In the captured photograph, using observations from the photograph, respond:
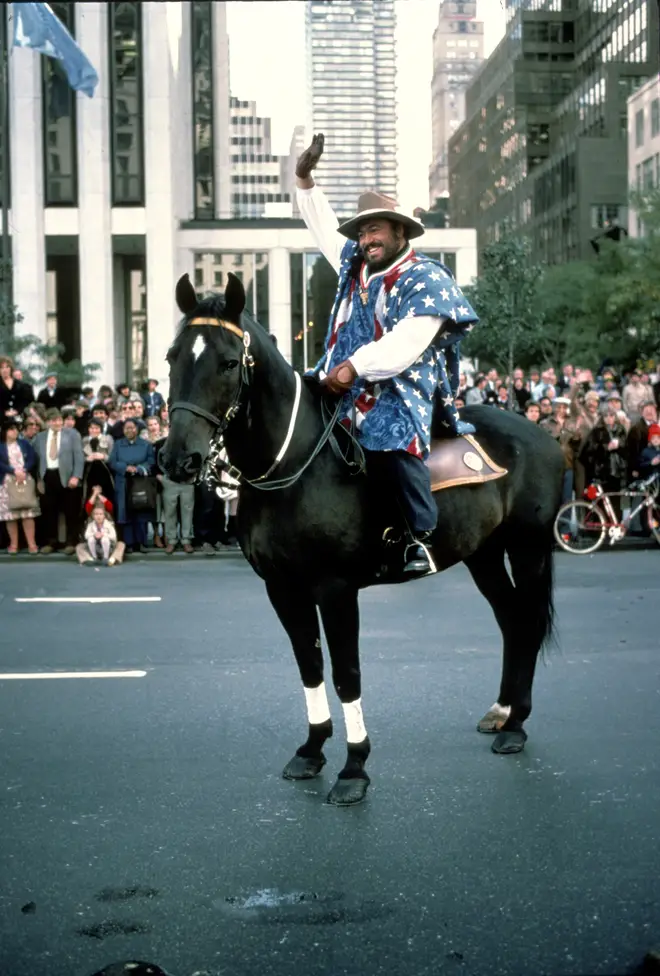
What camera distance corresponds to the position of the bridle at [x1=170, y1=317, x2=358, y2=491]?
556 centimetres

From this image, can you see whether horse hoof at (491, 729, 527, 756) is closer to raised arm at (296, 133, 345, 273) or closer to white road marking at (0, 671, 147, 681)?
raised arm at (296, 133, 345, 273)

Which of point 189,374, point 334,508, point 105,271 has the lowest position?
point 334,508

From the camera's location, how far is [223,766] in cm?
657

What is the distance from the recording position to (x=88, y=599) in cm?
1351

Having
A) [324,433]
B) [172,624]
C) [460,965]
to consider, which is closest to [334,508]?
[324,433]

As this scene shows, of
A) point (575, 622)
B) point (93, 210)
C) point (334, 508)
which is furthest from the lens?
point (93, 210)

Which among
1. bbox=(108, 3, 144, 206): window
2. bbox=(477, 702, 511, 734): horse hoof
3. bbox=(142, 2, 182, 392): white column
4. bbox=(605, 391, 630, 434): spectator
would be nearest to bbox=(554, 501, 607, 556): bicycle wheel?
bbox=(605, 391, 630, 434): spectator

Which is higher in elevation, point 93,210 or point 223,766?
point 93,210

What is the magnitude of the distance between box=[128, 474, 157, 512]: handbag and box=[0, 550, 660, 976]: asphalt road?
800cm

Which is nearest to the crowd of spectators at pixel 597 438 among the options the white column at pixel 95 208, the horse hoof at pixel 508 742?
Result: the horse hoof at pixel 508 742

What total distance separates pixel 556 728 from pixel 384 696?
124cm

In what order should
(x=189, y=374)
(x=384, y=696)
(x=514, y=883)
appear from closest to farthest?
(x=514, y=883) < (x=189, y=374) < (x=384, y=696)

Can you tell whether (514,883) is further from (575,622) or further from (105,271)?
(105,271)

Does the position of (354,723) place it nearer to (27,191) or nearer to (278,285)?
(27,191)
